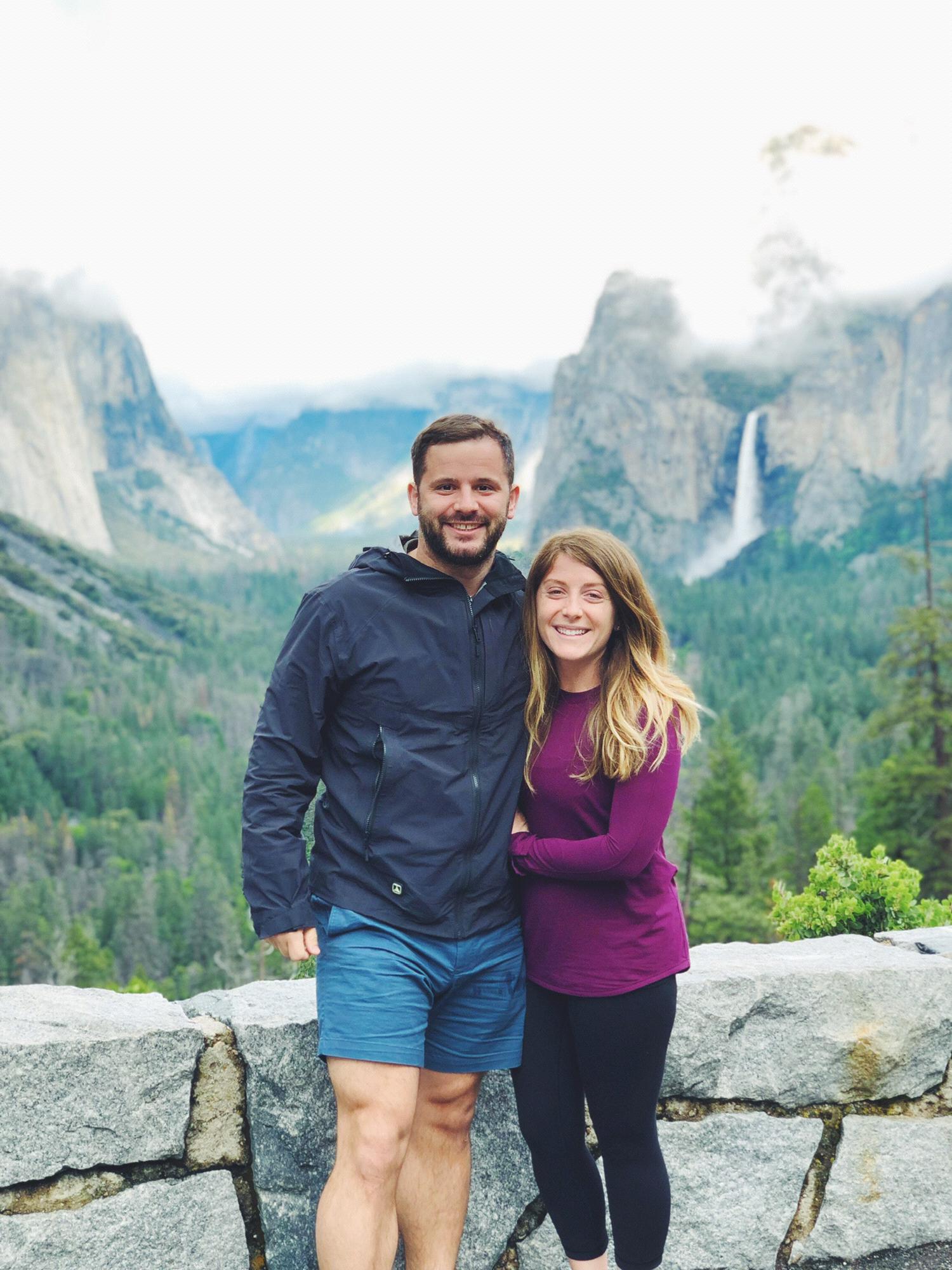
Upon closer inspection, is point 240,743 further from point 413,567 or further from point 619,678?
point 619,678

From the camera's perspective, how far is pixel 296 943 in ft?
9.95

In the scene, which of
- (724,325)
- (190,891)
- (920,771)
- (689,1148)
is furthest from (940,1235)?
(724,325)

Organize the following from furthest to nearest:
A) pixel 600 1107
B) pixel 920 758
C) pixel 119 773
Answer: pixel 119 773 → pixel 920 758 → pixel 600 1107

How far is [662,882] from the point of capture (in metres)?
3.26

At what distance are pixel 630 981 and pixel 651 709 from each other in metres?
0.84

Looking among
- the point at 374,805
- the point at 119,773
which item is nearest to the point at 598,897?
the point at 374,805

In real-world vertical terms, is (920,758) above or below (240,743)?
above

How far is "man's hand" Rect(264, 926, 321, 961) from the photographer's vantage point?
300 cm

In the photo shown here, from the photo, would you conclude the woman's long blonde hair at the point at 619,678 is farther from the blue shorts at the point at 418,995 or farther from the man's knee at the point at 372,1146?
the man's knee at the point at 372,1146

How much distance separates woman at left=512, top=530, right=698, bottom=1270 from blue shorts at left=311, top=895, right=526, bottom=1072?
8 cm

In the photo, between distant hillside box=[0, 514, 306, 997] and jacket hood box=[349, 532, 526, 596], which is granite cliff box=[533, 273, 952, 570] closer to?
distant hillside box=[0, 514, 306, 997]

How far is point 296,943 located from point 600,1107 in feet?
3.62

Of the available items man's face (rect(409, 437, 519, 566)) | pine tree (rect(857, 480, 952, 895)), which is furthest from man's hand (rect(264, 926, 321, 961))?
pine tree (rect(857, 480, 952, 895))

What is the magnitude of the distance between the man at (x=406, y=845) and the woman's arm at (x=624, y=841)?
215 mm
